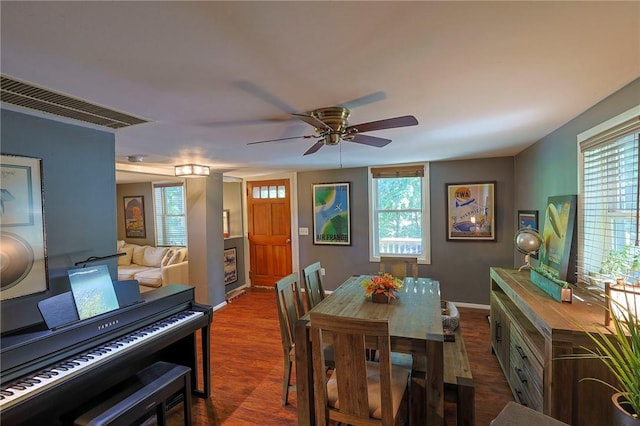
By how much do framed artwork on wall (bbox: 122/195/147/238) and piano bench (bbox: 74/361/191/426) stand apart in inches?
201

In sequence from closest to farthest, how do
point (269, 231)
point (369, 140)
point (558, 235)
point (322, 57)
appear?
point (322, 57), point (369, 140), point (558, 235), point (269, 231)

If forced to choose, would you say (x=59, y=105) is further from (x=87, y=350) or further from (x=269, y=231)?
(x=269, y=231)

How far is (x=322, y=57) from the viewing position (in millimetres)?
1305

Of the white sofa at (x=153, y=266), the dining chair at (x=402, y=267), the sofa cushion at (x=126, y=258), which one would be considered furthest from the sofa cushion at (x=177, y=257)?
the dining chair at (x=402, y=267)

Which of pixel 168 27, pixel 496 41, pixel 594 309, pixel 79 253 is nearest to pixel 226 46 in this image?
pixel 168 27

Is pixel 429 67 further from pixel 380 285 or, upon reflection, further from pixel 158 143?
pixel 158 143

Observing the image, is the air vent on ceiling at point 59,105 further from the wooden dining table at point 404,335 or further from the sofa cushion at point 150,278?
the sofa cushion at point 150,278

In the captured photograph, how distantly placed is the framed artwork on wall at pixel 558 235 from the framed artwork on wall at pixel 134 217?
22.4 feet

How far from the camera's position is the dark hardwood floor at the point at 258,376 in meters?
2.32

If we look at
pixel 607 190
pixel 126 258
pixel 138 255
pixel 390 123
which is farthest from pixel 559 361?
pixel 126 258

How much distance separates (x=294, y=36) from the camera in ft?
3.74

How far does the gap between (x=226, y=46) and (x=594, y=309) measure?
242 centimetres

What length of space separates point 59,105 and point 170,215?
4.64 metres

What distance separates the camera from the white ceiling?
1.01 metres
